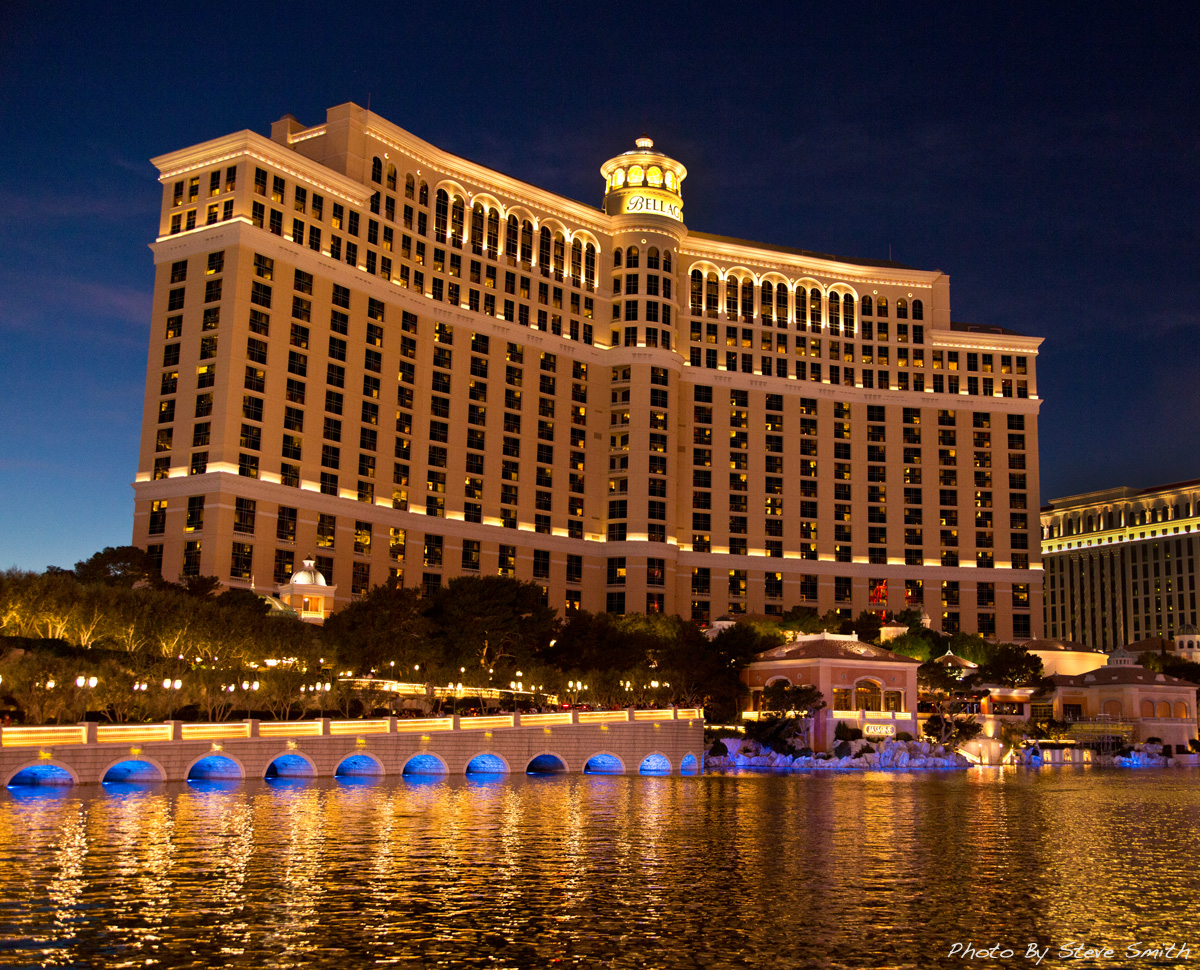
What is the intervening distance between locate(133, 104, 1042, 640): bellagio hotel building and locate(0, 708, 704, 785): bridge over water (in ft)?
158

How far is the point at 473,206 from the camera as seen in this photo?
164 metres

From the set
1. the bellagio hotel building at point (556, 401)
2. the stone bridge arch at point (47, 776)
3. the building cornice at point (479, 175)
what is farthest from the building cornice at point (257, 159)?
the stone bridge arch at point (47, 776)

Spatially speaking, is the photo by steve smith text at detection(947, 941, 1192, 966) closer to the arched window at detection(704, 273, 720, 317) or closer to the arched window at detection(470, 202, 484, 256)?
the arched window at detection(470, 202, 484, 256)

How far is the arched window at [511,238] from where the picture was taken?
16775 cm

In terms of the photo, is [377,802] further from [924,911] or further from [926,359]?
[926,359]

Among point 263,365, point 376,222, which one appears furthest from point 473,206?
point 263,365

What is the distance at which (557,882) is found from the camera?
134ft

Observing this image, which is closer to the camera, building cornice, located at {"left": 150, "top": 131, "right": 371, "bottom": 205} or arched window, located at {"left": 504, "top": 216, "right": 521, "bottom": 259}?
building cornice, located at {"left": 150, "top": 131, "right": 371, "bottom": 205}

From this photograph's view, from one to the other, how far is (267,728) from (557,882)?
38228 mm

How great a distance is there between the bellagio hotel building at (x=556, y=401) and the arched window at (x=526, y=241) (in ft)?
1.94

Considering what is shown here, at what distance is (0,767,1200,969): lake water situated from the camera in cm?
3070

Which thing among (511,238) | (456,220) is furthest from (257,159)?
(511,238)

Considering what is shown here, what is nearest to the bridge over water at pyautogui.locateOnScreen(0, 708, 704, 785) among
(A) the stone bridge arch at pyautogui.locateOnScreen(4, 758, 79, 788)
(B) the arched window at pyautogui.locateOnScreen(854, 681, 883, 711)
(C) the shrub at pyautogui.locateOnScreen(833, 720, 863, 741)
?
(A) the stone bridge arch at pyautogui.locateOnScreen(4, 758, 79, 788)

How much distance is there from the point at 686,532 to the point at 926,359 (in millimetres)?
51227
